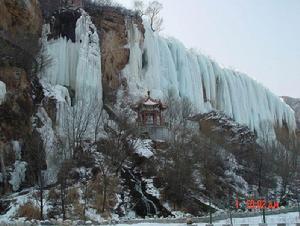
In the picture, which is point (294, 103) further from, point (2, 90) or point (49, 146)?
point (2, 90)

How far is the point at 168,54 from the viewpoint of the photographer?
53.7 meters

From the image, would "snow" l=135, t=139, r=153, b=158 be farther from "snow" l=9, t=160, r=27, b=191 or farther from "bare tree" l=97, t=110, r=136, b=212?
"snow" l=9, t=160, r=27, b=191

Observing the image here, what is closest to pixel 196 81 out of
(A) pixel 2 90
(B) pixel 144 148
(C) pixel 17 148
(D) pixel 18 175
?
(B) pixel 144 148

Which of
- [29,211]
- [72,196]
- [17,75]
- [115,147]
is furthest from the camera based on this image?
[115,147]

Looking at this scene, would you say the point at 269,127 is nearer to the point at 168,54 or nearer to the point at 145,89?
the point at 168,54

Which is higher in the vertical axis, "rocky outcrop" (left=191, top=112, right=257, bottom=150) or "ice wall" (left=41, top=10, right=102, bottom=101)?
"ice wall" (left=41, top=10, right=102, bottom=101)

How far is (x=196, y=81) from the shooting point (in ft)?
183

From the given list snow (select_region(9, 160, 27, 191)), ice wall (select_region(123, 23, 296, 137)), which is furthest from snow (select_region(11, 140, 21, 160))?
ice wall (select_region(123, 23, 296, 137))

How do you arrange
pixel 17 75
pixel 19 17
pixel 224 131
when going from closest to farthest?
1. pixel 17 75
2. pixel 19 17
3. pixel 224 131

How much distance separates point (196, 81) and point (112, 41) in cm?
1383

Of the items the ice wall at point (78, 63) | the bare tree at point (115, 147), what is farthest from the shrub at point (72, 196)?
the ice wall at point (78, 63)

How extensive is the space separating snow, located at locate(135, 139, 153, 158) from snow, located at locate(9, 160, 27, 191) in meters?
8.23

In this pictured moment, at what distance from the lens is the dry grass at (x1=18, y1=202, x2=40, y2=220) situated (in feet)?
84.8

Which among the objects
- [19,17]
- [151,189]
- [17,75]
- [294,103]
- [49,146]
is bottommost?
[151,189]
